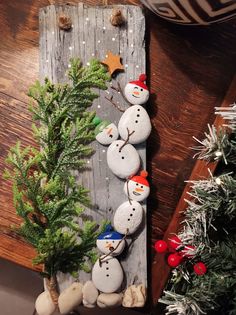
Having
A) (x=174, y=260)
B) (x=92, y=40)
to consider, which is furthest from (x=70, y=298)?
(x=92, y=40)

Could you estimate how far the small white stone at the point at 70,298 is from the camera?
952mm

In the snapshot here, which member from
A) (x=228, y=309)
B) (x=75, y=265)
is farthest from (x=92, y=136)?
(x=228, y=309)

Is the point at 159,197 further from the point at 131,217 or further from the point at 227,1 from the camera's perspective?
the point at 227,1

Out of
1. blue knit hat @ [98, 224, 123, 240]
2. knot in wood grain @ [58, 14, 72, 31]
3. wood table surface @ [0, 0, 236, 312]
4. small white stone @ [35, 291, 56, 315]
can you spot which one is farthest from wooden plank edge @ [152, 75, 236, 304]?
knot in wood grain @ [58, 14, 72, 31]

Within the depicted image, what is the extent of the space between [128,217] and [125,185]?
72 millimetres

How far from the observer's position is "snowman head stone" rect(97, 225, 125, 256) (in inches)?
37.2

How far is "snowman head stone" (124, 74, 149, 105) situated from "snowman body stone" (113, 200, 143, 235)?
230mm

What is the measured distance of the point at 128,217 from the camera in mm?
949

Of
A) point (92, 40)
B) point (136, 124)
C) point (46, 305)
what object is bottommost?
point (46, 305)

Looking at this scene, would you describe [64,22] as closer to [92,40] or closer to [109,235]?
[92,40]

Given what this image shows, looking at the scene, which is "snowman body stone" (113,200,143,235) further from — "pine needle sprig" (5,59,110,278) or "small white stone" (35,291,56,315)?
"small white stone" (35,291,56,315)

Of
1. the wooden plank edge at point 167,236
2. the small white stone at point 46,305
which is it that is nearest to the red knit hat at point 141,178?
the wooden plank edge at point 167,236

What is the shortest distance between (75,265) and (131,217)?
0.17 metres

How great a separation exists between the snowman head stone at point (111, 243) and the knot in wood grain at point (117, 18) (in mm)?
484
